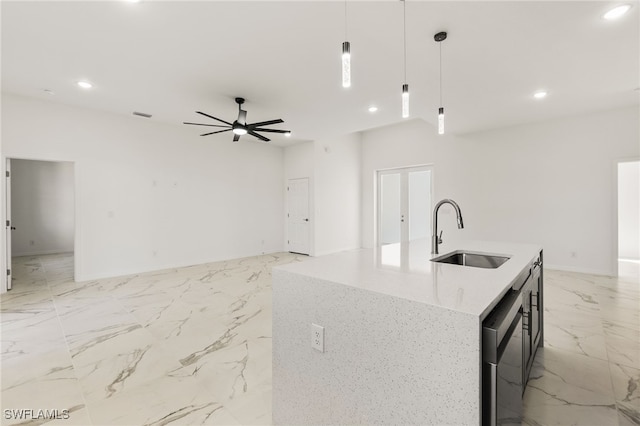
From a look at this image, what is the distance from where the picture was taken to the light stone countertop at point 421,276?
1039 mm

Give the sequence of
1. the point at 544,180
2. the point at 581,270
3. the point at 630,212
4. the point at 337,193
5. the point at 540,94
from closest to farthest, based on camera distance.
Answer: the point at 540,94
the point at 581,270
the point at 544,180
the point at 630,212
the point at 337,193

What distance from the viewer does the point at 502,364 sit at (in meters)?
1.01

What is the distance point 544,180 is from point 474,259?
4414mm

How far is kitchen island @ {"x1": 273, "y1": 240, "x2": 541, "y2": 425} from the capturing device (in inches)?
37.2

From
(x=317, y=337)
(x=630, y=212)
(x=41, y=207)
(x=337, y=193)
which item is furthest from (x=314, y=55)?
(x=41, y=207)

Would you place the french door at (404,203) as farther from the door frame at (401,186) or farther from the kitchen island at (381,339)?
the kitchen island at (381,339)

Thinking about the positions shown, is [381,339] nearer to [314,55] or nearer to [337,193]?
[314,55]

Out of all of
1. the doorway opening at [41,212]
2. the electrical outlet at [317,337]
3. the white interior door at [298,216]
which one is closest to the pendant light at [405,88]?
the electrical outlet at [317,337]

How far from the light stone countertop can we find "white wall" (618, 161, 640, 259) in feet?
22.8

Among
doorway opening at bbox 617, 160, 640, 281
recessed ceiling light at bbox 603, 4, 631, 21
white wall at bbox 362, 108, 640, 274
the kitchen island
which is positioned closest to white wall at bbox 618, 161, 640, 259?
doorway opening at bbox 617, 160, 640, 281

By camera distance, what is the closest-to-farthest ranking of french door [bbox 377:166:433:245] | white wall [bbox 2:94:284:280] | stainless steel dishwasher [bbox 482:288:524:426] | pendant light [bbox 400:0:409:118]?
stainless steel dishwasher [bbox 482:288:524:426], pendant light [bbox 400:0:409:118], white wall [bbox 2:94:284:280], french door [bbox 377:166:433:245]

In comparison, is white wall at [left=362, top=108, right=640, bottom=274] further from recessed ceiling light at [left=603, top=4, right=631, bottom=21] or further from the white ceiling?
recessed ceiling light at [left=603, top=4, right=631, bottom=21]

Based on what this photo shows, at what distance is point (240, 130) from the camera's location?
13.5 ft

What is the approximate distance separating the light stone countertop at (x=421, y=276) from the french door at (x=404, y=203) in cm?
510
